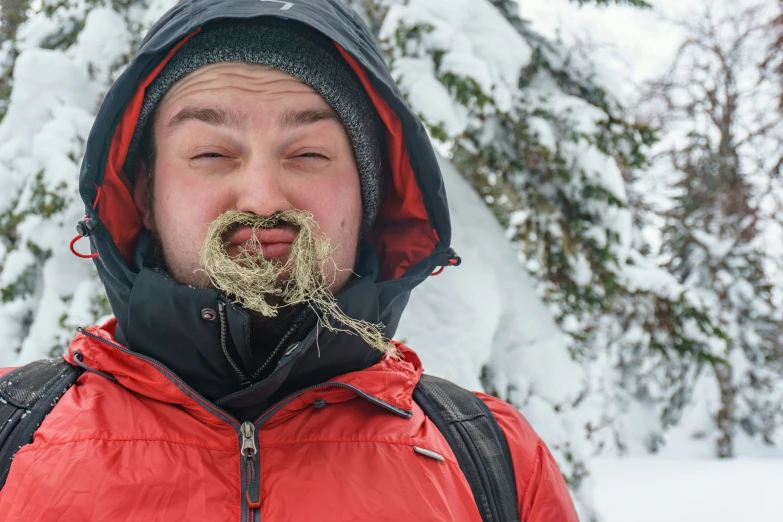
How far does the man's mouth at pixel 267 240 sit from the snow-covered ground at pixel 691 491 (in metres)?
6.53

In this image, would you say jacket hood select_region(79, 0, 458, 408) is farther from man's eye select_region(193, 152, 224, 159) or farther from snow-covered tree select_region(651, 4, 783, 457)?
snow-covered tree select_region(651, 4, 783, 457)

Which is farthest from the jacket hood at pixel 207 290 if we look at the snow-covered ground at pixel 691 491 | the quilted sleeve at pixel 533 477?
the snow-covered ground at pixel 691 491

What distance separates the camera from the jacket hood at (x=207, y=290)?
154 centimetres

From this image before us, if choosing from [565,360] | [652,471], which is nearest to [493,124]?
[565,360]

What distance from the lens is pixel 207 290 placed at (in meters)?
1.51

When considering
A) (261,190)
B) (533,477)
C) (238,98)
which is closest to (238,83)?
(238,98)

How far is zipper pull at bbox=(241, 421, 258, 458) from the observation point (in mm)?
1436

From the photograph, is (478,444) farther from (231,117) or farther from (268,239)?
(231,117)

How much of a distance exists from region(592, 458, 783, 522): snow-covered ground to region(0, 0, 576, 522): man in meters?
6.23

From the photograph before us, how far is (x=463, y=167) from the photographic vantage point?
511cm

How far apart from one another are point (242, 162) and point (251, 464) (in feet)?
2.75

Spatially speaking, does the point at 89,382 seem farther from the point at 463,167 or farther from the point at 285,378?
the point at 463,167

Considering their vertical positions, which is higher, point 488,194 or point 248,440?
point 488,194

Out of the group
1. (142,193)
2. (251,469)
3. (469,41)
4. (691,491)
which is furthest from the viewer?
(691,491)
